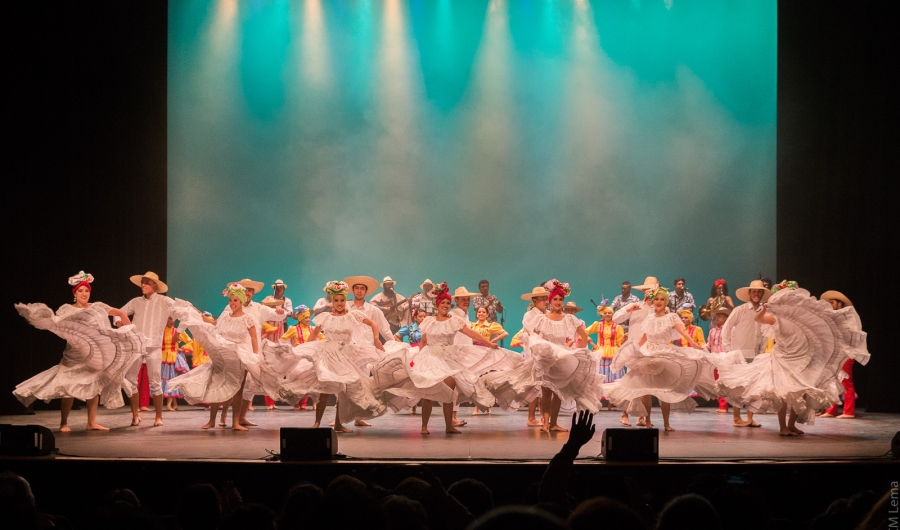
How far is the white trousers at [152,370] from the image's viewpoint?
912cm

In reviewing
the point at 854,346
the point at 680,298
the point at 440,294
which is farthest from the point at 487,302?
the point at 854,346

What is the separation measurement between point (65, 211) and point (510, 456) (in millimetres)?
8073

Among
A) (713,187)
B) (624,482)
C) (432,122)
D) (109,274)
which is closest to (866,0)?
(713,187)

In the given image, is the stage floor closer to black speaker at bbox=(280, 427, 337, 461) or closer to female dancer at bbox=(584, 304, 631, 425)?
black speaker at bbox=(280, 427, 337, 461)

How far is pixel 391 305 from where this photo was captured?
13.6 metres

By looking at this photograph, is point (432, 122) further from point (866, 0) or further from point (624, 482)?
point (624, 482)

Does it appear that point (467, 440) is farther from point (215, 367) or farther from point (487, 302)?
point (487, 302)

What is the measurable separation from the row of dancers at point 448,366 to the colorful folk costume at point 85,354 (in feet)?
0.04

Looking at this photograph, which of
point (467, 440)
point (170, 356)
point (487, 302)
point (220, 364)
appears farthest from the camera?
point (487, 302)

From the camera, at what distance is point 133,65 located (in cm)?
1238

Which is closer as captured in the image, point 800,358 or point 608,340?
point 800,358

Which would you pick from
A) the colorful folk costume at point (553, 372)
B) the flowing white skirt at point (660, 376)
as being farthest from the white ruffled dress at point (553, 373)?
the flowing white skirt at point (660, 376)

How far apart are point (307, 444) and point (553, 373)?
11.7ft

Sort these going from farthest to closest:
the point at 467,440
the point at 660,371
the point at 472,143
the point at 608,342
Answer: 1. the point at 472,143
2. the point at 608,342
3. the point at 660,371
4. the point at 467,440
